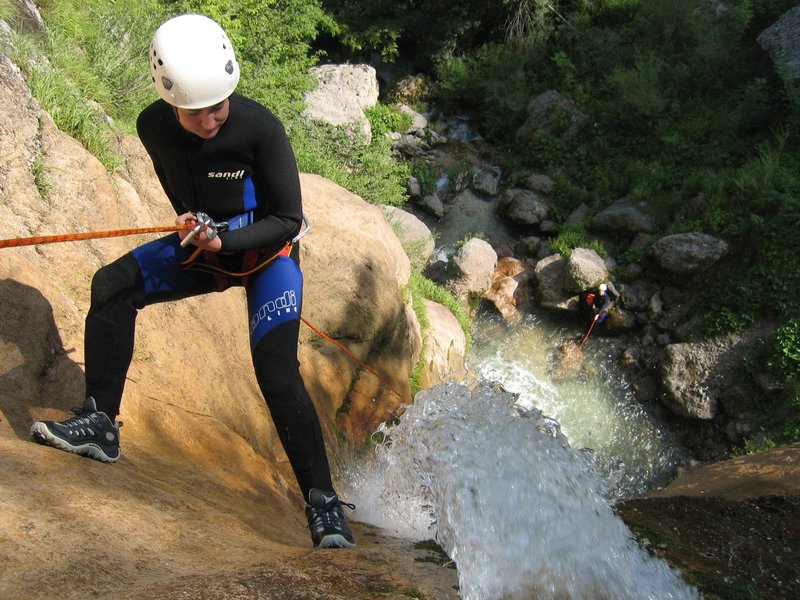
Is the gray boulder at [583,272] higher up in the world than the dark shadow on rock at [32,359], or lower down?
lower down

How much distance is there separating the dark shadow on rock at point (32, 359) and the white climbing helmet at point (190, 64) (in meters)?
1.43

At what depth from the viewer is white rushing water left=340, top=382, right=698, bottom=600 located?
2.20 meters

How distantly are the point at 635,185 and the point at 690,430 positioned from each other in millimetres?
5184

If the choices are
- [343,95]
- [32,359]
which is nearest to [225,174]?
[32,359]

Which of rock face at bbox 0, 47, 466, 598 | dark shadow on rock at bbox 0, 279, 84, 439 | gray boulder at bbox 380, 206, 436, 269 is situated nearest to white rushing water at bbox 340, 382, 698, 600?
rock face at bbox 0, 47, 466, 598

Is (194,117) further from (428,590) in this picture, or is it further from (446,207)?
(446,207)

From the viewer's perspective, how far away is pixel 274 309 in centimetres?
264

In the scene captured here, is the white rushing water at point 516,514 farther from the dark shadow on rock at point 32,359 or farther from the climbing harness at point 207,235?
the dark shadow on rock at point 32,359

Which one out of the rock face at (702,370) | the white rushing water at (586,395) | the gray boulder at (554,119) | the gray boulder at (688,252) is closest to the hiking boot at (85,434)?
the white rushing water at (586,395)

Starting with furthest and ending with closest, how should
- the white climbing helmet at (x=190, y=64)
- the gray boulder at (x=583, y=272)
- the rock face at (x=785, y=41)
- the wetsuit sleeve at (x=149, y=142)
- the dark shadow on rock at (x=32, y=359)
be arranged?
1. the rock face at (x=785, y=41)
2. the gray boulder at (x=583, y=272)
3. the dark shadow on rock at (x=32, y=359)
4. the wetsuit sleeve at (x=149, y=142)
5. the white climbing helmet at (x=190, y=64)

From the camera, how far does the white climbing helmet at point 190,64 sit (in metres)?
2.30

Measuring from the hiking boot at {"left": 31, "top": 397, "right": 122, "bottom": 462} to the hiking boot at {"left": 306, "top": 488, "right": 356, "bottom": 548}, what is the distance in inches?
30.8

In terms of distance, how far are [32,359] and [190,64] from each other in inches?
65.6

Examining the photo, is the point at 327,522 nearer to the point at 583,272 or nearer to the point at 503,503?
the point at 503,503
